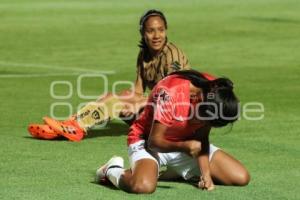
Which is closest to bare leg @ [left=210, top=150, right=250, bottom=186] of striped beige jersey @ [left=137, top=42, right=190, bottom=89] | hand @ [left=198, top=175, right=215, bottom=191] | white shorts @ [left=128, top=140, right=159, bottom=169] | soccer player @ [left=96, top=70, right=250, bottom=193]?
soccer player @ [left=96, top=70, right=250, bottom=193]

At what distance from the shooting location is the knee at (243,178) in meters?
9.40

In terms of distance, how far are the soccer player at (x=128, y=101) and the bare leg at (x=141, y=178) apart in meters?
2.93

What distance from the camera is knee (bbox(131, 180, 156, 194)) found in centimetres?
898

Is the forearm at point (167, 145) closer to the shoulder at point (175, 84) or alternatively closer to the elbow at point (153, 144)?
the elbow at point (153, 144)

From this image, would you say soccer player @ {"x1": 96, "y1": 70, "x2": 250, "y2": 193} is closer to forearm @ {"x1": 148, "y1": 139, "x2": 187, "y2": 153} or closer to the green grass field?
forearm @ {"x1": 148, "y1": 139, "x2": 187, "y2": 153}

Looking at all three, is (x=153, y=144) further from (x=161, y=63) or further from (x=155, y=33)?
(x=161, y=63)

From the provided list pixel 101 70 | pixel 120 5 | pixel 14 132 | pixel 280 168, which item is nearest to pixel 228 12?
pixel 120 5

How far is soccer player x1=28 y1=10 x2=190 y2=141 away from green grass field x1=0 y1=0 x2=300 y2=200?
16 centimetres

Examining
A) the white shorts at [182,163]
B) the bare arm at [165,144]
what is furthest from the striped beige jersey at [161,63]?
the bare arm at [165,144]

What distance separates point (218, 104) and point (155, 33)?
316 cm

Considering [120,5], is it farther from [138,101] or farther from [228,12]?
[138,101]

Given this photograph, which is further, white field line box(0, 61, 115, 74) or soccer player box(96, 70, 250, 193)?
white field line box(0, 61, 115, 74)

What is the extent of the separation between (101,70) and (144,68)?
7894 millimetres

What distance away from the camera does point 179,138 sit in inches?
367
